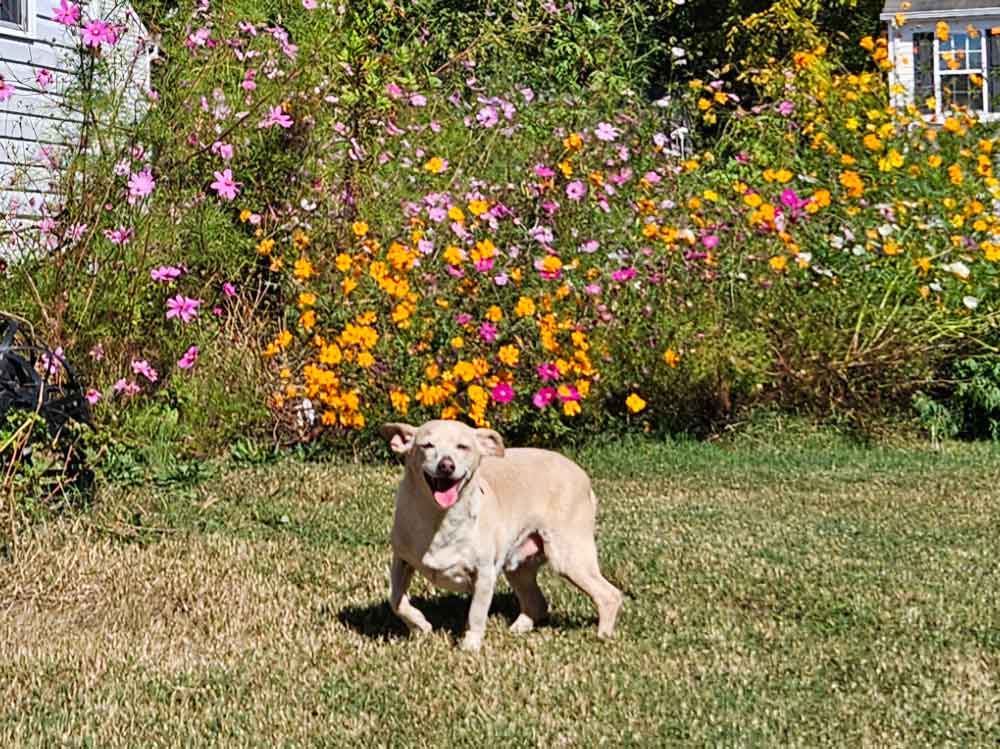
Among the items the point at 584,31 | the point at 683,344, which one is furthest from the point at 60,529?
the point at 584,31

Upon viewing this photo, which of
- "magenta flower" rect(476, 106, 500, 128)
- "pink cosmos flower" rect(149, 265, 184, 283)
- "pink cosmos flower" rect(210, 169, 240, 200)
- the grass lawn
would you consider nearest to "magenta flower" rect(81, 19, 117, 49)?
"pink cosmos flower" rect(210, 169, 240, 200)

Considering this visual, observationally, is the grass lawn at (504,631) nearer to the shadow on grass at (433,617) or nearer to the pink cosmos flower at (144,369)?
the shadow on grass at (433,617)

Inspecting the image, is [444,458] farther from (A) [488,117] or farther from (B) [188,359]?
(A) [488,117]

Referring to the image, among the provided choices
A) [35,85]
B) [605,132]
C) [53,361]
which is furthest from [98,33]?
[35,85]

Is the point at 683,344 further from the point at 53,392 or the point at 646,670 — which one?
the point at 646,670

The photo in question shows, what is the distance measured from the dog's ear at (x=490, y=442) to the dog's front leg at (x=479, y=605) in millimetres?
346

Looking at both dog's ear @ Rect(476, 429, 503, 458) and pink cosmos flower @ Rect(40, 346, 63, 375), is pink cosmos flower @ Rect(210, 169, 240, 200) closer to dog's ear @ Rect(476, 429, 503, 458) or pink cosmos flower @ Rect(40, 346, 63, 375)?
pink cosmos flower @ Rect(40, 346, 63, 375)

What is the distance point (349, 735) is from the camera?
3648 millimetres

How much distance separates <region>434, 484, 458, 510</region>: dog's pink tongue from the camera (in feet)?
13.8

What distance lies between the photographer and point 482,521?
14.3ft

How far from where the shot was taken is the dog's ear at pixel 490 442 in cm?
446

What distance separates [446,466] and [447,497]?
10 cm

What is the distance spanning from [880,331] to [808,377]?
512mm

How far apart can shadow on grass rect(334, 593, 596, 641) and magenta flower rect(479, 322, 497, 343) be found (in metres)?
2.90
